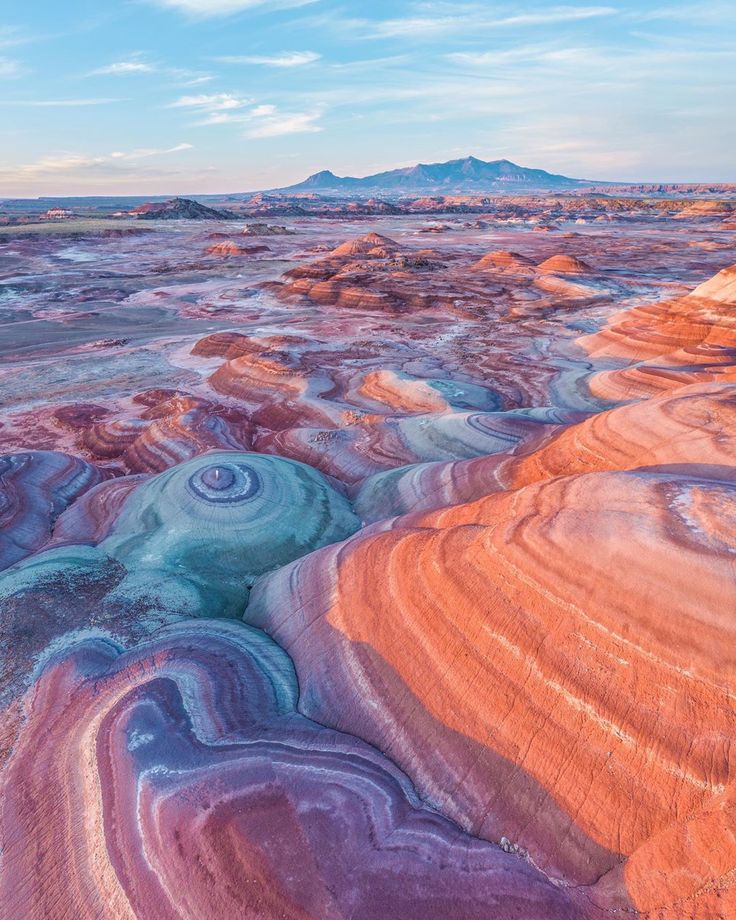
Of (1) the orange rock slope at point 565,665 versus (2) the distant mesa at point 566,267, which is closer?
(1) the orange rock slope at point 565,665

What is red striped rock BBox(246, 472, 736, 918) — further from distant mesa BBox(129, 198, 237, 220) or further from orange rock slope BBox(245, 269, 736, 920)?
distant mesa BBox(129, 198, 237, 220)

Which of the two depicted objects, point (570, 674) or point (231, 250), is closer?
point (570, 674)

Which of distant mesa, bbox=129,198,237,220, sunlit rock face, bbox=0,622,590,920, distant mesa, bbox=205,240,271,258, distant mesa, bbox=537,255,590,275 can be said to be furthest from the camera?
distant mesa, bbox=129,198,237,220

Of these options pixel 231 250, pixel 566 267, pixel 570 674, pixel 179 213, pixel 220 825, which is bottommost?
pixel 566 267

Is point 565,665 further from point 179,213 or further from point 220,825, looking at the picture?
point 179,213

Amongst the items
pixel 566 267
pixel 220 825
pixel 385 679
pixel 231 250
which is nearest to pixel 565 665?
pixel 385 679

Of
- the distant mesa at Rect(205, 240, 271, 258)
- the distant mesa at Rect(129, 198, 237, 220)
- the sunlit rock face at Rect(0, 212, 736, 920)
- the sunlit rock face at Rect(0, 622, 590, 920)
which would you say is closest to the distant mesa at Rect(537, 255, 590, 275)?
the distant mesa at Rect(205, 240, 271, 258)

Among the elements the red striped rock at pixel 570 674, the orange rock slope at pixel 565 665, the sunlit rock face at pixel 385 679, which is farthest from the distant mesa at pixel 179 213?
the red striped rock at pixel 570 674

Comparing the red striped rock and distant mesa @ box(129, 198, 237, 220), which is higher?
distant mesa @ box(129, 198, 237, 220)

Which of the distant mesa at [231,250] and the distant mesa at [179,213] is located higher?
the distant mesa at [179,213]

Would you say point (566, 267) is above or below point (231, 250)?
below

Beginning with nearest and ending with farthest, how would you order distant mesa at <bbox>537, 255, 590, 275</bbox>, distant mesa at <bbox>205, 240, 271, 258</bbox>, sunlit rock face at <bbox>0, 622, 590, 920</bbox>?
sunlit rock face at <bbox>0, 622, 590, 920</bbox> → distant mesa at <bbox>537, 255, 590, 275</bbox> → distant mesa at <bbox>205, 240, 271, 258</bbox>

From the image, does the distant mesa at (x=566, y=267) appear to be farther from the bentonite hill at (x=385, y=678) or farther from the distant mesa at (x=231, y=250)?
the bentonite hill at (x=385, y=678)
